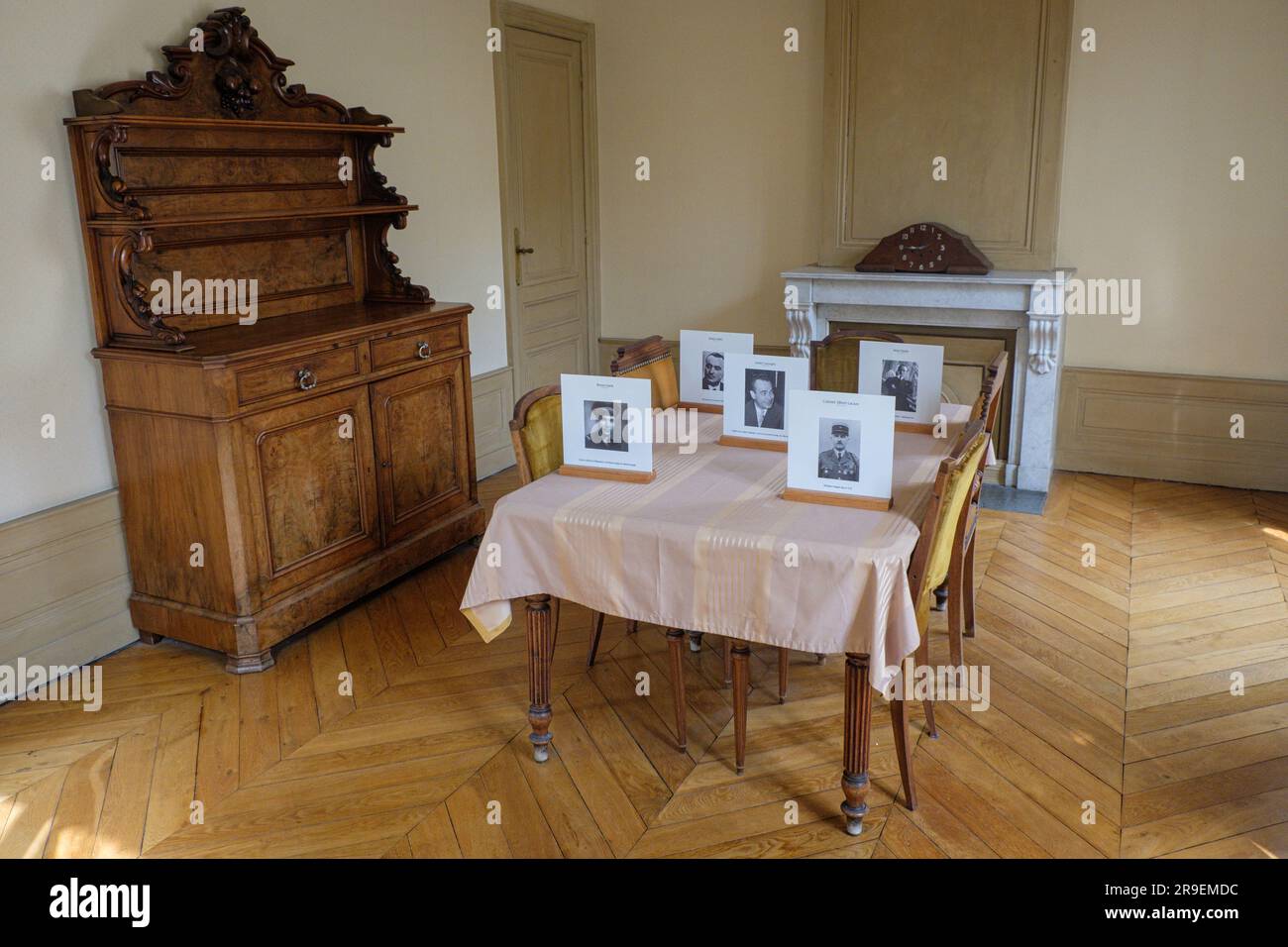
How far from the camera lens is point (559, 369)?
249 inches

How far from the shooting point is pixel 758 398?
124 inches

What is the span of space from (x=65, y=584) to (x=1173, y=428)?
4968mm

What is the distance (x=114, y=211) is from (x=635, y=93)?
3.59 m

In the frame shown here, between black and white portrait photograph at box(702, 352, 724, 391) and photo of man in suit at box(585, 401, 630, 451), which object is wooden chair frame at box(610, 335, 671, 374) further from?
photo of man in suit at box(585, 401, 630, 451)

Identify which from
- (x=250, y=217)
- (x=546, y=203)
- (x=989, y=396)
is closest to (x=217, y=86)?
(x=250, y=217)

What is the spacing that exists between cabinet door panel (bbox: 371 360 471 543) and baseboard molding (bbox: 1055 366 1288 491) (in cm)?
317

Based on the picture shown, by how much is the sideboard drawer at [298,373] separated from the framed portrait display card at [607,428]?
109 centimetres

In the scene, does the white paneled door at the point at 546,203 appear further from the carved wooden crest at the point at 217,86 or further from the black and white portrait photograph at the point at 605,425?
the black and white portrait photograph at the point at 605,425

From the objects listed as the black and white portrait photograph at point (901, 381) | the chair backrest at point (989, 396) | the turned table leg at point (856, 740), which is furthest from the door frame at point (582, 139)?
the turned table leg at point (856, 740)

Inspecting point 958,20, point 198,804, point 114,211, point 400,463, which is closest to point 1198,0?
point 958,20

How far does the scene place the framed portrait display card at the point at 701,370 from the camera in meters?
3.52

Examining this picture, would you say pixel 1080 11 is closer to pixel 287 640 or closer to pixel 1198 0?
pixel 1198 0

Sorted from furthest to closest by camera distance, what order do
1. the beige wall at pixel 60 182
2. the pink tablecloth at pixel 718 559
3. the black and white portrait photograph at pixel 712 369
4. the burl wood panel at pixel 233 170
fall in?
the black and white portrait photograph at pixel 712 369, the burl wood panel at pixel 233 170, the beige wall at pixel 60 182, the pink tablecloth at pixel 718 559

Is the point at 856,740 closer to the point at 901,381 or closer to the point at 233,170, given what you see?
the point at 901,381
